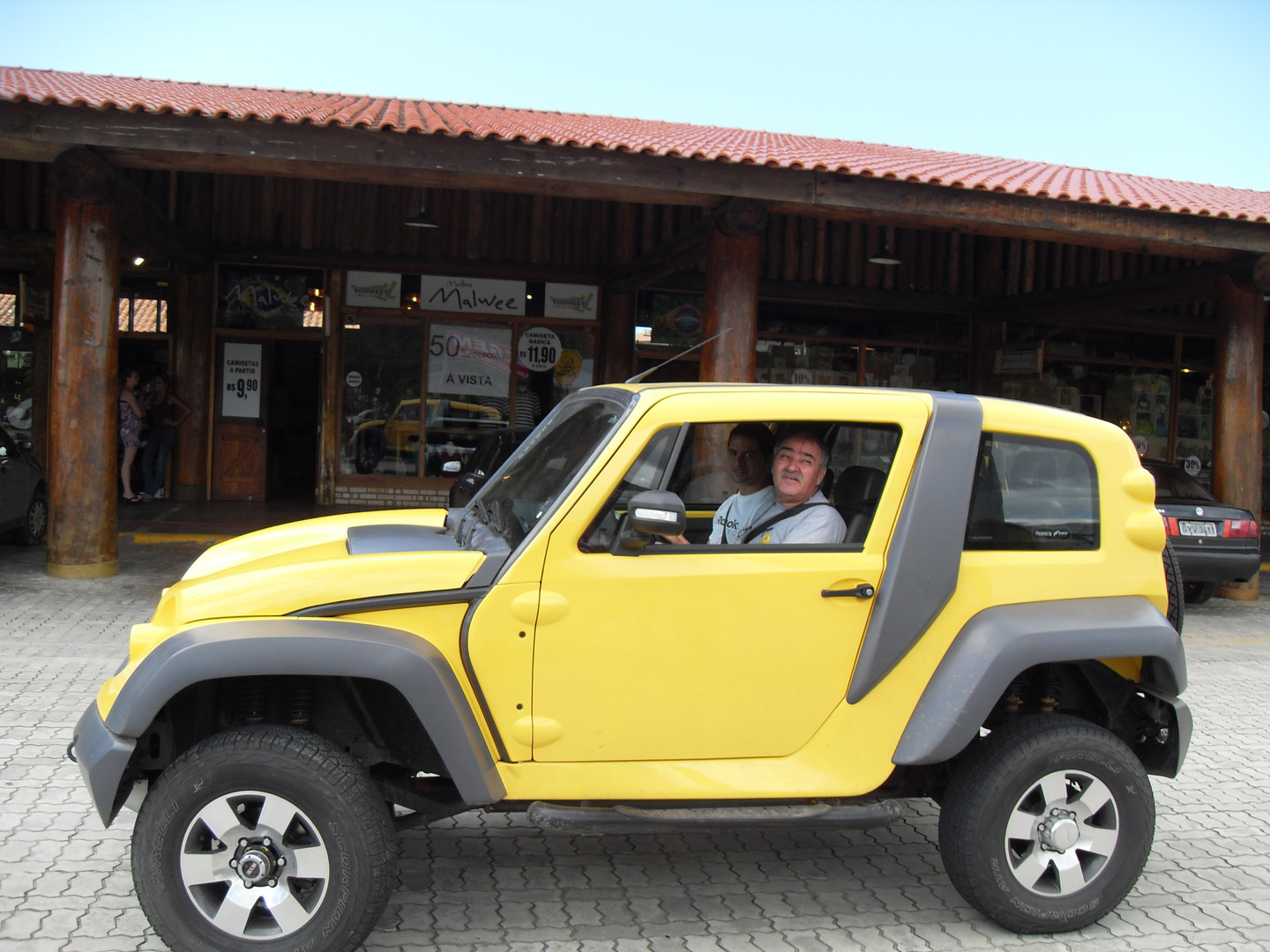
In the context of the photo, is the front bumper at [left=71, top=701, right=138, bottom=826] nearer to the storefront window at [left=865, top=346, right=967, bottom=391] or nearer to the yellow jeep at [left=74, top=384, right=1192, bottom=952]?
the yellow jeep at [left=74, top=384, right=1192, bottom=952]

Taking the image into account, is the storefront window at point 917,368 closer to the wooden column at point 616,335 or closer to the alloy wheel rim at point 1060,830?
the wooden column at point 616,335

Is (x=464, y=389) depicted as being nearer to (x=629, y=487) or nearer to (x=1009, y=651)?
(x=629, y=487)

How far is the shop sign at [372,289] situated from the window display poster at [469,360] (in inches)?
27.7

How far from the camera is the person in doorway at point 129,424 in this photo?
13.3 metres

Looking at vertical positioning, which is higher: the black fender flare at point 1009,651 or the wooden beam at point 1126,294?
the wooden beam at point 1126,294

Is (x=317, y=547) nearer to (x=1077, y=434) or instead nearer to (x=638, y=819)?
(x=638, y=819)

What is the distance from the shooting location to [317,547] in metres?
3.40

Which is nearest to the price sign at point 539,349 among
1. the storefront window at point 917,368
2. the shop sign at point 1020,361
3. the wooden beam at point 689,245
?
the wooden beam at point 689,245

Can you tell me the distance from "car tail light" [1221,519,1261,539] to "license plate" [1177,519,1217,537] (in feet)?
0.33

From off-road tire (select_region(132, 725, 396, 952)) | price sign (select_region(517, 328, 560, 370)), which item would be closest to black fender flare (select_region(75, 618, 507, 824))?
off-road tire (select_region(132, 725, 396, 952))

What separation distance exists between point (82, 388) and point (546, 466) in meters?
6.88

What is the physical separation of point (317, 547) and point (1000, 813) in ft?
7.73

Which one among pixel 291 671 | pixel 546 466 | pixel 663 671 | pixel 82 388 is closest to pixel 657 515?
pixel 663 671

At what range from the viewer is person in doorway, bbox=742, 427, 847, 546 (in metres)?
3.64
